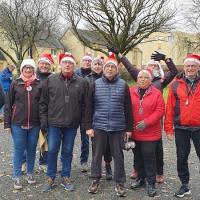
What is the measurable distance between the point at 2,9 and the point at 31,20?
126 inches

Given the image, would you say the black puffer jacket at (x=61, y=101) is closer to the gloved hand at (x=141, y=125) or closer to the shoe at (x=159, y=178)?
the gloved hand at (x=141, y=125)

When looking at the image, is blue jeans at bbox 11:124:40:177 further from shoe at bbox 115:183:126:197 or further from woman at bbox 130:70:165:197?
woman at bbox 130:70:165:197

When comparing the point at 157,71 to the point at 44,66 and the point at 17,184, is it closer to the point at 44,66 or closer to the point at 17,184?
the point at 44,66

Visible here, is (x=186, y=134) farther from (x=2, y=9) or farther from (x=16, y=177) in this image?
(x=2, y=9)

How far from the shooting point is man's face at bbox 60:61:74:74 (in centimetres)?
582

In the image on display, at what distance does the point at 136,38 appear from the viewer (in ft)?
102

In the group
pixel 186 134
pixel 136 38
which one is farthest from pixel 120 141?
pixel 136 38

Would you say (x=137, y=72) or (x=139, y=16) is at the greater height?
(x=139, y=16)

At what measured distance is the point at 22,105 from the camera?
233 inches

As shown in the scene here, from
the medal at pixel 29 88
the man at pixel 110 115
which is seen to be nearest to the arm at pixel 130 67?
the man at pixel 110 115

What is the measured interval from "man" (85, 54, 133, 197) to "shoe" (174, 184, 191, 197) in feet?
2.85

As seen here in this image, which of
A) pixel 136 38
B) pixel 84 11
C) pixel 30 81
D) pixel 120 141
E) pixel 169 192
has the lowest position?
pixel 169 192

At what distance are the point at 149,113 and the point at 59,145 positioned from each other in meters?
1.53

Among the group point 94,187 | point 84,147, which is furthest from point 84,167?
point 94,187
